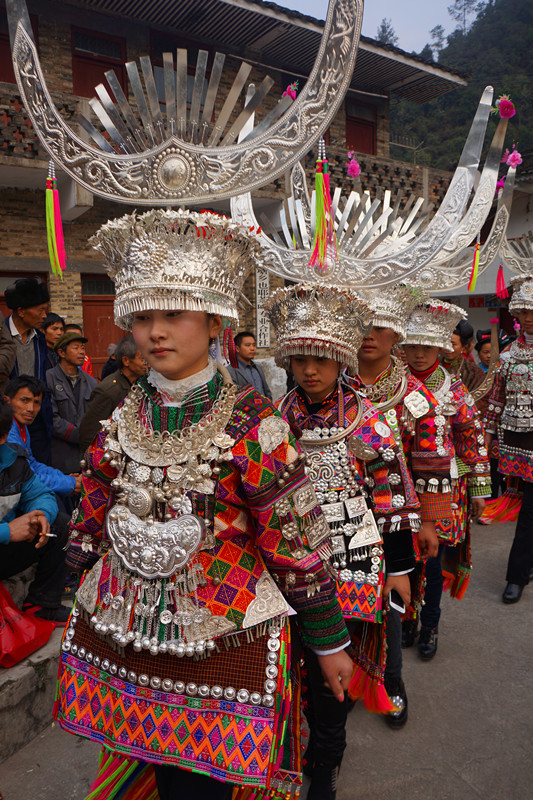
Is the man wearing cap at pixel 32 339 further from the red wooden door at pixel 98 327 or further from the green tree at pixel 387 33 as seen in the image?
the green tree at pixel 387 33

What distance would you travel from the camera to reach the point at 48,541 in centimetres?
321

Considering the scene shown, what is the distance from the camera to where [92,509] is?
1.90 m

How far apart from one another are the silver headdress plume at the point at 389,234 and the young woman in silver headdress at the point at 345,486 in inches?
14.7

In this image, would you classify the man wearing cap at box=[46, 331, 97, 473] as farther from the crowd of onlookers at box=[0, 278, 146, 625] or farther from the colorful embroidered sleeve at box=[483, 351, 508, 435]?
the colorful embroidered sleeve at box=[483, 351, 508, 435]

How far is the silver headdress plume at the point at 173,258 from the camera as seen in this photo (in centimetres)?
167

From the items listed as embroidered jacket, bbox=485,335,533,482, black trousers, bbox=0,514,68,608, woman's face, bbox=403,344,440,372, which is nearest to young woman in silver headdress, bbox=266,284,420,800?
woman's face, bbox=403,344,440,372

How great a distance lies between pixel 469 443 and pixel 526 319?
1.59m

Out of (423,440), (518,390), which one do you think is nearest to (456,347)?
(518,390)

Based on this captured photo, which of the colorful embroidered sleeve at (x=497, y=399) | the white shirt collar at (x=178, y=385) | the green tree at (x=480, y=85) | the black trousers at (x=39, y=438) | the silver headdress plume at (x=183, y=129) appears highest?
the green tree at (x=480, y=85)

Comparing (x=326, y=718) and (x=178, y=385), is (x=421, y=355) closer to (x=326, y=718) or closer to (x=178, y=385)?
(x=326, y=718)

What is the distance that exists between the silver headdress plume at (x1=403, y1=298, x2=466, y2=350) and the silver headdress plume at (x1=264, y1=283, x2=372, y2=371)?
1.21 metres

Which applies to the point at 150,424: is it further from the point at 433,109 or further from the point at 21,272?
the point at 433,109

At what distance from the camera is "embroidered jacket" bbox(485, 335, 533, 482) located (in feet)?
15.4

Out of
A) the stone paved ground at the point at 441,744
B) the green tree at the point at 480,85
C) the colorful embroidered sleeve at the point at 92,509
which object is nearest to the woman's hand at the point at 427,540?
the stone paved ground at the point at 441,744
